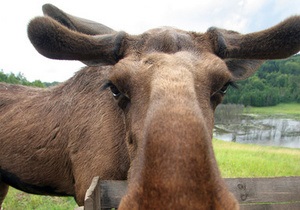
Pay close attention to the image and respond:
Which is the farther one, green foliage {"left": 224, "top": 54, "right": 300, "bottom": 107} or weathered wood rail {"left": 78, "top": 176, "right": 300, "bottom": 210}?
green foliage {"left": 224, "top": 54, "right": 300, "bottom": 107}

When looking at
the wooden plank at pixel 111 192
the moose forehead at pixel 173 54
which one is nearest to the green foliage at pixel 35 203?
the wooden plank at pixel 111 192

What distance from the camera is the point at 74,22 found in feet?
15.6

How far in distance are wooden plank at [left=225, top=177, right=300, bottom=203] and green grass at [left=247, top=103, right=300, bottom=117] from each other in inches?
4750

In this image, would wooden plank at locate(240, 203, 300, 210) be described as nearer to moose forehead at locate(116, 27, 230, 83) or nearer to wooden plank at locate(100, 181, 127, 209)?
wooden plank at locate(100, 181, 127, 209)

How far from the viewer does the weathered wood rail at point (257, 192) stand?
3982mm

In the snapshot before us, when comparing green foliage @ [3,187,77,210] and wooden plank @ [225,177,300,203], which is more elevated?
wooden plank @ [225,177,300,203]

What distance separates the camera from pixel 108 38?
148 inches

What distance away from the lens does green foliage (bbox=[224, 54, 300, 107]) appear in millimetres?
109188

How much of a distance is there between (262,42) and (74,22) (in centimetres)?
263

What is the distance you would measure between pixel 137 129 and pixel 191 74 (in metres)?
0.71

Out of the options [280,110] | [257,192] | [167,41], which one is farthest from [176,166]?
[280,110]

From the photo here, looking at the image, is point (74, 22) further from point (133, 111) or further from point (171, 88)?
point (171, 88)

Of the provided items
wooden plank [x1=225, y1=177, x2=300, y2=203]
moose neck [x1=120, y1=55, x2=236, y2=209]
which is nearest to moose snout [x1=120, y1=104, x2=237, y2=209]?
moose neck [x1=120, y1=55, x2=236, y2=209]

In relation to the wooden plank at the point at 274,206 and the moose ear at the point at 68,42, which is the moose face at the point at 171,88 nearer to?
the moose ear at the point at 68,42
